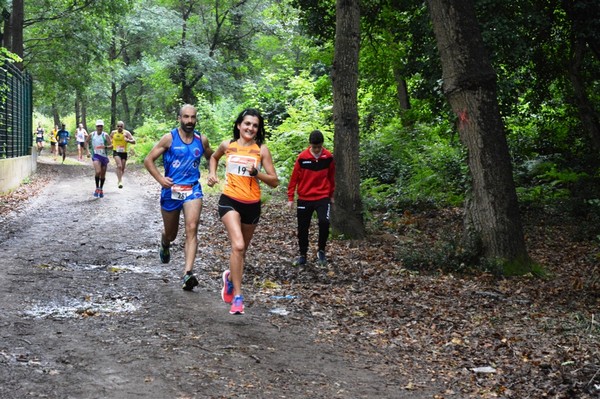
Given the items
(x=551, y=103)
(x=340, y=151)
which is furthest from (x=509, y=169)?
(x=551, y=103)

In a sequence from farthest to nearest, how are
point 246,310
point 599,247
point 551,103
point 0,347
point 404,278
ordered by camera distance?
point 551,103
point 599,247
point 404,278
point 246,310
point 0,347

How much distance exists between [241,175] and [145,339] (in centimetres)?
206

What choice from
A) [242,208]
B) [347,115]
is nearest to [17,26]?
[347,115]

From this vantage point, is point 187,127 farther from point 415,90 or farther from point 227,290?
point 415,90

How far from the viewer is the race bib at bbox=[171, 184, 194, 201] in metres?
8.02

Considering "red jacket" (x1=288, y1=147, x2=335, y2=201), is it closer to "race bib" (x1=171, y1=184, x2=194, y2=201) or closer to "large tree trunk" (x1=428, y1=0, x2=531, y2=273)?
"large tree trunk" (x1=428, y1=0, x2=531, y2=273)

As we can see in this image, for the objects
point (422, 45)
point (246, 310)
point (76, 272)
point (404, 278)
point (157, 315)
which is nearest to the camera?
point (157, 315)

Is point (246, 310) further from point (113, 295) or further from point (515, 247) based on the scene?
point (515, 247)

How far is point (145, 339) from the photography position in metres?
5.98

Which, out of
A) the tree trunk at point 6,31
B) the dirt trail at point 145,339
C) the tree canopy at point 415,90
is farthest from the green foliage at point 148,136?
the dirt trail at point 145,339

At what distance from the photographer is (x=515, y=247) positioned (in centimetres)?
975

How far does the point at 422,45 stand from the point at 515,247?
725 cm

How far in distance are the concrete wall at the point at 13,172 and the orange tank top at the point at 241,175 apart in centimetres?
1356

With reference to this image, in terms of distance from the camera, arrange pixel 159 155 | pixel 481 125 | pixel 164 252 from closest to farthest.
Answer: pixel 159 155 → pixel 164 252 → pixel 481 125
